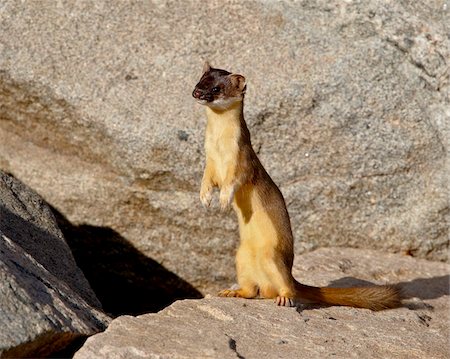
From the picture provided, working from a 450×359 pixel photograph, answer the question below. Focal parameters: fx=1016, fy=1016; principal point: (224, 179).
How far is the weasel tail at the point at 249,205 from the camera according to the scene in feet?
19.0

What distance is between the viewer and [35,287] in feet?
15.9

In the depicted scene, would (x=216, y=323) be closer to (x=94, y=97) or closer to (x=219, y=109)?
(x=219, y=109)

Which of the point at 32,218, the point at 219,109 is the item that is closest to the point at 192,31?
the point at 219,109

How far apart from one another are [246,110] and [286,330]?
207 cm

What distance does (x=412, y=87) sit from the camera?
6859mm

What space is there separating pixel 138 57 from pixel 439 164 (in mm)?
2193

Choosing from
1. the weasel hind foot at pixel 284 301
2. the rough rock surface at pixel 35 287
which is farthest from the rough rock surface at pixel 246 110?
the weasel hind foot at pixel 284 301

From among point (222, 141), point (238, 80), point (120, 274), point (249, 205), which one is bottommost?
point (120, 274)

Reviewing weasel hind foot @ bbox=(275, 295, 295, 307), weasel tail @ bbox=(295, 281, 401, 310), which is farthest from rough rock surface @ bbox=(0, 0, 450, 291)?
weasel hind foot @ bbox=(275, 295, 295, 307)

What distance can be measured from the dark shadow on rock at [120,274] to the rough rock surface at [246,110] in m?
0.08

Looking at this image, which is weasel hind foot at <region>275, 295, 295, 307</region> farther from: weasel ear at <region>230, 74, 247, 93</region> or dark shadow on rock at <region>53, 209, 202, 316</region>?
dark shadow on rock at <region>53, 209, 202, 316</region>

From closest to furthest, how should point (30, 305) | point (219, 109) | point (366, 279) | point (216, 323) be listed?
point (30, 305)
point (216, 323)
point (219, 109)
point (366, 279)

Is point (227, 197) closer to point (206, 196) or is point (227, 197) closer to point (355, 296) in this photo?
point (206, 196)

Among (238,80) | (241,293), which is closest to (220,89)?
(238,80)
